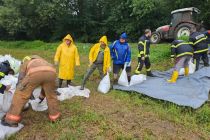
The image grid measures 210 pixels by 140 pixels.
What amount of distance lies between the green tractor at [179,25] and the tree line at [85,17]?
112 inches

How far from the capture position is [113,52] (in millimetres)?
9570

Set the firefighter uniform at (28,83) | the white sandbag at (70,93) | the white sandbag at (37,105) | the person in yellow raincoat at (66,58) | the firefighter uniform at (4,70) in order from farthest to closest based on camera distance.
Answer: the person in yellow raincoat at (66,58), the white sandbag at (70,93), the white sandbag at (37,105), the firefighter uniform at (4,70), the firefighter uniform at (28,83)

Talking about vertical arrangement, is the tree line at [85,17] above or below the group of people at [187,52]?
above

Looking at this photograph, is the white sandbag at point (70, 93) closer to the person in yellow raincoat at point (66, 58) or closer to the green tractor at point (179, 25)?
the person in yellow raincoat at point (66, 58)

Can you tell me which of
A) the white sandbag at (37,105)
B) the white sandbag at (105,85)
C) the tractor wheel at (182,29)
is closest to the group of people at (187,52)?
the white sandbag at (105,85)

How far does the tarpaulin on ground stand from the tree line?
11174mm

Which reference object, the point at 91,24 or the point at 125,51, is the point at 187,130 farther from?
the point at 91,24

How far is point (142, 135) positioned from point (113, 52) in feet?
12.0

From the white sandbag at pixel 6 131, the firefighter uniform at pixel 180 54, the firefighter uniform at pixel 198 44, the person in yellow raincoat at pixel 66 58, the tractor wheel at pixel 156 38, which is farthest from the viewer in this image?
the tractor wheel at pixel 156 38

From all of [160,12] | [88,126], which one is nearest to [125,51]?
[88,126]

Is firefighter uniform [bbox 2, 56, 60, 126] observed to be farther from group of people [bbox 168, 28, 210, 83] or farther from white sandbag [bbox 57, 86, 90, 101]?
group of people [bbox 168, 28, 210, 83]

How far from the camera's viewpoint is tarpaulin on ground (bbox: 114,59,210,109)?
7.84 meters

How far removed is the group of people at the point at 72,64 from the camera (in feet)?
20.6

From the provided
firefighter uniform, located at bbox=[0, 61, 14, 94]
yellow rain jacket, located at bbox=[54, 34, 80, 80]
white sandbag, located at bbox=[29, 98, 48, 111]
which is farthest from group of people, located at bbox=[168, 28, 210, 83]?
firefighter uniform, located at bbox=[0, 61, 14, 94]
